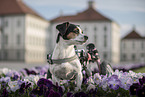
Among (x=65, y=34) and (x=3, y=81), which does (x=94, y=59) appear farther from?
(x=3, y=81)

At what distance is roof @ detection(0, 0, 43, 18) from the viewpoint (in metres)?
56.1

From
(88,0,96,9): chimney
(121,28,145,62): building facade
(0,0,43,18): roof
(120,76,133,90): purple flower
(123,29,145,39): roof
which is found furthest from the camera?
(123,29,145,39): roof

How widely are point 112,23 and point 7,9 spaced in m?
24.1

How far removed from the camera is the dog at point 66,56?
4.25 meters

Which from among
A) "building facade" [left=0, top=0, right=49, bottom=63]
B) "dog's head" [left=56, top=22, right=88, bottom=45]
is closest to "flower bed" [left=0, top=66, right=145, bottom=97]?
"dog's head" [left=56, top=22, right=88, bottom=45]

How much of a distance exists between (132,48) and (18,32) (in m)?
37.9

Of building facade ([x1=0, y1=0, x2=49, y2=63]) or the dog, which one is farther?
building facade ([x1=0, y1=0, x2=49, y2=63])

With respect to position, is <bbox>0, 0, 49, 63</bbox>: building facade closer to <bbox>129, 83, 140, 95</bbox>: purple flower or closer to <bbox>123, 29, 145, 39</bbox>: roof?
<bbox>123, 29, 145, 39</bbox>: roof

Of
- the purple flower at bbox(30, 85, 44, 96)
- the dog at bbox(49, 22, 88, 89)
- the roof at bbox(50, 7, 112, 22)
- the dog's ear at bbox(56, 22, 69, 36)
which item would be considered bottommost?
the purple flower at bbox(30, 85, 44, 96)

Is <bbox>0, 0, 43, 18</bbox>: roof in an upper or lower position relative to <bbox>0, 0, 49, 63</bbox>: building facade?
upper

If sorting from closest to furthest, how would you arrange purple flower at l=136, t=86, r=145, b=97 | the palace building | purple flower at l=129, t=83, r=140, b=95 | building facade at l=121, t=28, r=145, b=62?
purple flower at l=136, t=86, r=145, b=97, purple flower at l=129, t=83, r=140, b=95, the palace building, building facade at l=121, t=28, r=145, b=62

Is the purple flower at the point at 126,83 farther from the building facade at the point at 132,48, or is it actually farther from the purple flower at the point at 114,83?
the building facade at the point at 132,48

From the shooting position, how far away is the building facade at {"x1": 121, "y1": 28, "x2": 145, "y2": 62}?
80.7 metres

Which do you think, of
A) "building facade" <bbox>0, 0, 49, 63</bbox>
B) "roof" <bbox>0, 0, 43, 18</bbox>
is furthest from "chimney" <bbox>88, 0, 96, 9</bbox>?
"roof" <bbox>0, 0, 43, 18</bbox>
